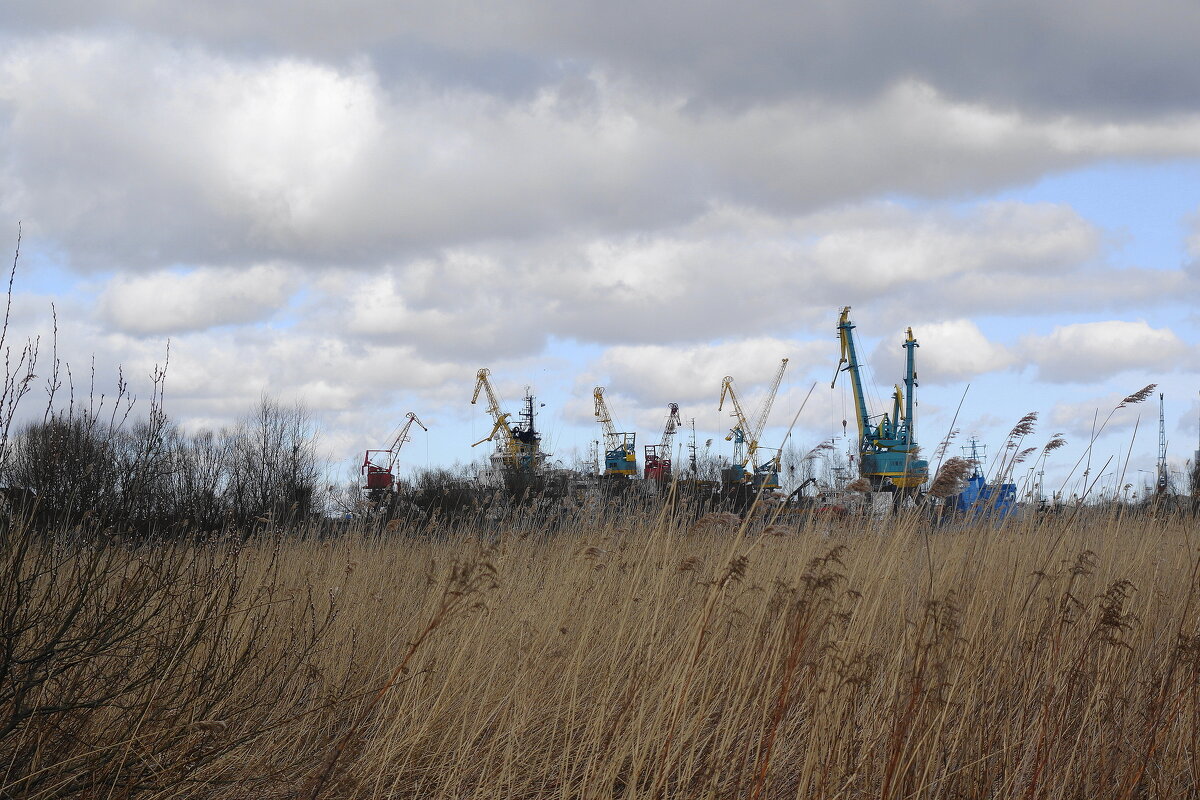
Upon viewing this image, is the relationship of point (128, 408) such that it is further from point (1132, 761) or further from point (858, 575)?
point (1132, 761)

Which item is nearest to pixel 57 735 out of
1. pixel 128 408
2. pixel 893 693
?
pixel 128 408

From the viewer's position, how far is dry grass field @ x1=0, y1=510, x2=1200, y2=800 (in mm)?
2801

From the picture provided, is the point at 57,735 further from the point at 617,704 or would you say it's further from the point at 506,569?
the point at 506,569

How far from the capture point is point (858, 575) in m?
4.27

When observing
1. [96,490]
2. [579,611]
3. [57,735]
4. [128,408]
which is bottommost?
[57,735]

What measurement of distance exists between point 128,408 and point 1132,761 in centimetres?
362

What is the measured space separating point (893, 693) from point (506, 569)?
134 inches

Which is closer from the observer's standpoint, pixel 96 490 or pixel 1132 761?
pixel 1132 761

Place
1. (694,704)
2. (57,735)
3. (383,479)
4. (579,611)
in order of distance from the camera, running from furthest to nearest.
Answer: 1. (383,479)
2. (579,611)
3. (694,704)
4. (57,735)

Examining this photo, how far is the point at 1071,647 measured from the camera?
140 inches

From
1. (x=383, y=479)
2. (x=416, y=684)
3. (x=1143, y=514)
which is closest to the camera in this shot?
(x=416, y=684)

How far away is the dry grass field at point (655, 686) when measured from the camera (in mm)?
2801

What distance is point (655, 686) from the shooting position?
3.46 meters

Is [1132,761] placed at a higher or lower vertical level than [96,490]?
lower
